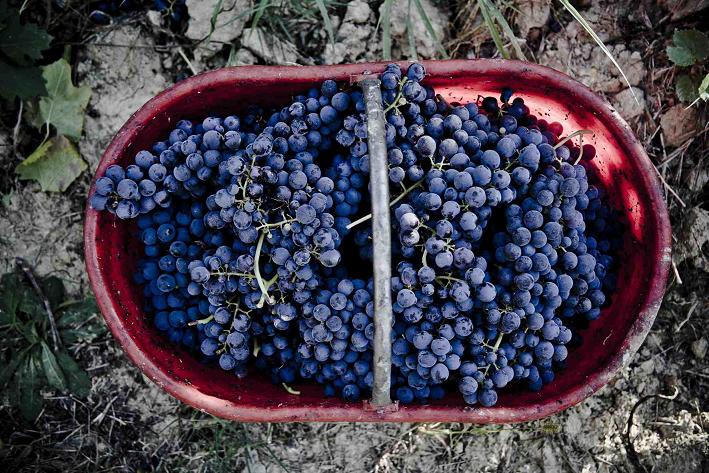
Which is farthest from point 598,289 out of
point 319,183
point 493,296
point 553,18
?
point 553,18

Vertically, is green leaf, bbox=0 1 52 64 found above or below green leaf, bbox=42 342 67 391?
above

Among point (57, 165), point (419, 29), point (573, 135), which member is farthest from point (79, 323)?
point (573, 135)

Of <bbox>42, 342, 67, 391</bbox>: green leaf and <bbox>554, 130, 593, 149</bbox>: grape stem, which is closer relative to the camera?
<bbox>554, 130, 593, 149</bbox>: grape stem

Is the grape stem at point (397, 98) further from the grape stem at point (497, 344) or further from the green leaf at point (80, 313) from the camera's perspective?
the green leaf at point (80, 313)

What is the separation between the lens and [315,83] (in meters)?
1.52

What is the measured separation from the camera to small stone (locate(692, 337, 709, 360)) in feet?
6.59

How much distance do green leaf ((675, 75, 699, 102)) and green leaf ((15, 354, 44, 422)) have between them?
2.28 metres

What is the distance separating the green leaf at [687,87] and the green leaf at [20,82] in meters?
2.03

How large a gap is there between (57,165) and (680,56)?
2.06 m

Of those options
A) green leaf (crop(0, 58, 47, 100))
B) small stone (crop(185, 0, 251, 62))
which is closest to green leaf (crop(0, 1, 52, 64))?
green leaf (crop(0, 58, 47, 100))

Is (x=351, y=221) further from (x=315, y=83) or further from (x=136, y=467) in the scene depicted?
(x=136, y=467)

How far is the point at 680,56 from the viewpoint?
191 centimetres

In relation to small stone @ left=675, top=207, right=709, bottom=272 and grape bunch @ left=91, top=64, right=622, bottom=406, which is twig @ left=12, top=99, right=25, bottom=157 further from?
small stone @ left=675, top=207, right=709, bottom=272

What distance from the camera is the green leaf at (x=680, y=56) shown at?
1897 millimetres
